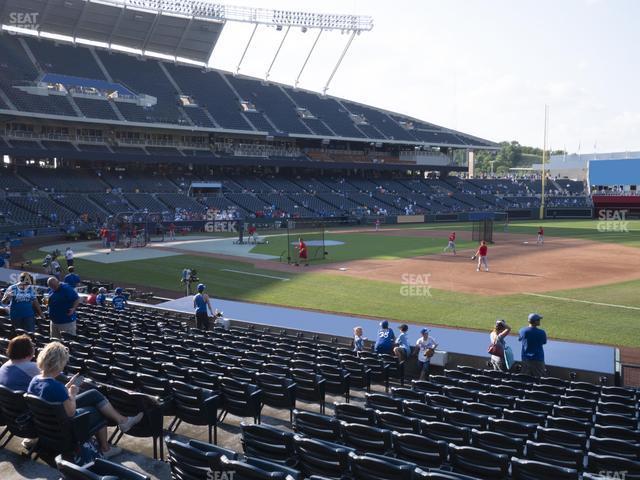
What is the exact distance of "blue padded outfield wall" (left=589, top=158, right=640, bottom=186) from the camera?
79375 millimetres

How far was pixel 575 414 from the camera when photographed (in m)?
8.94

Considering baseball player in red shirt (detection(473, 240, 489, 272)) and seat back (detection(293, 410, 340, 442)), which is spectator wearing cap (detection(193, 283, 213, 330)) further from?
baseball player in red shirt (detection(473, 240, 489, 272))

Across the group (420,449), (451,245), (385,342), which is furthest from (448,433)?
(451,245)

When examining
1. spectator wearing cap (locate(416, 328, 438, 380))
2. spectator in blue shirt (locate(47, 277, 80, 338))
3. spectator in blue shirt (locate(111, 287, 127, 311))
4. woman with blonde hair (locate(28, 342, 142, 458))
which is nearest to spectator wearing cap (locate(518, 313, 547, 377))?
spectator wearing cap (locate(416, 328, 438, 380))

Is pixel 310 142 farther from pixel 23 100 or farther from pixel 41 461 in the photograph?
pixel 41 461

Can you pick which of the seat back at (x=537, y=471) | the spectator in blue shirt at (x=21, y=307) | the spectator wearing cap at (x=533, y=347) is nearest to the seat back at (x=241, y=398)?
the seat back at (x=537, y=471)

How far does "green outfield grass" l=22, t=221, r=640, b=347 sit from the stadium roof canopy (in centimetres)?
3680

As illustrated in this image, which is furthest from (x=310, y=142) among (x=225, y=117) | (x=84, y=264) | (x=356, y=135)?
(x=84, y=264)

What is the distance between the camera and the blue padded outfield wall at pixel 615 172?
260 ft

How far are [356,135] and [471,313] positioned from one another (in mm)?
62223
